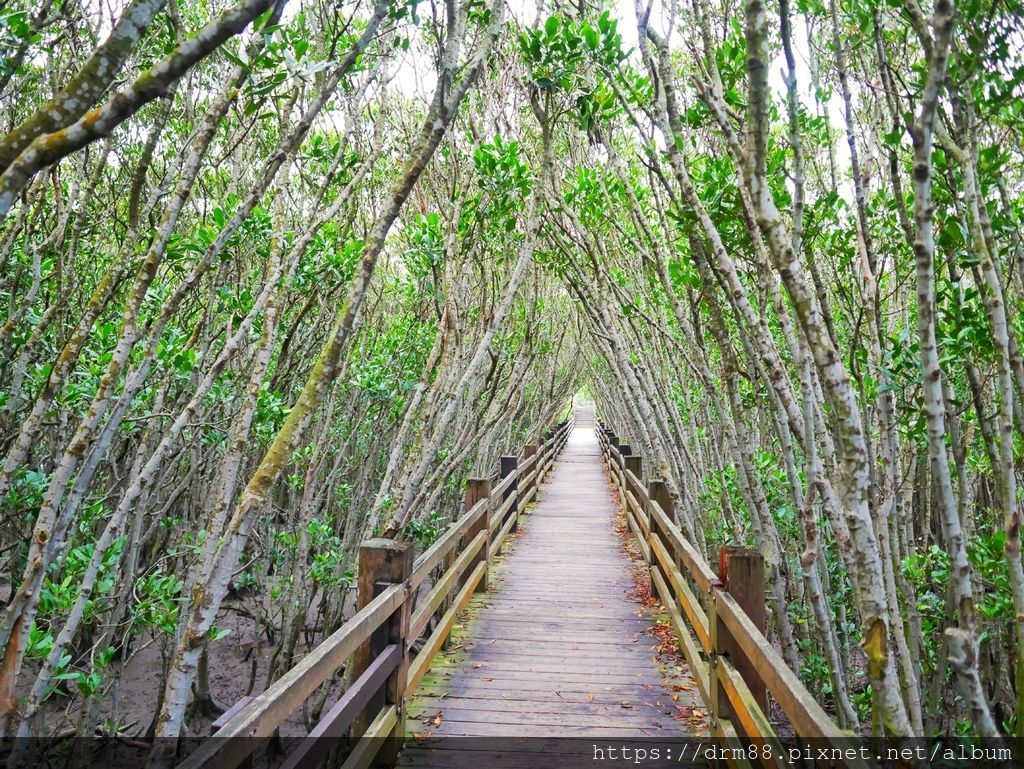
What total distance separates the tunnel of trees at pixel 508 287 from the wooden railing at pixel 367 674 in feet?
1.78

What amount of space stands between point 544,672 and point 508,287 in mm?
2730

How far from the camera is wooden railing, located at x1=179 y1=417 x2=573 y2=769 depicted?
1.66 meters

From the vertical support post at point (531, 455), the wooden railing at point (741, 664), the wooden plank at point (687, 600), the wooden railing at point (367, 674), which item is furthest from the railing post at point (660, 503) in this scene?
the vertical support post at point (531, 455)

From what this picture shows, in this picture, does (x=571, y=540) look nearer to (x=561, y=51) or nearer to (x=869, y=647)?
(x=561, y=51)

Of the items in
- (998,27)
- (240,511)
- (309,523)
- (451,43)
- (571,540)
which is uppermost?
(451,43)

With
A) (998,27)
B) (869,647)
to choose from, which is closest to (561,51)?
(998,27)

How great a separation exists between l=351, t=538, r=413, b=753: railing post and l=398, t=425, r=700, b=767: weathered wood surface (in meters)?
0.18

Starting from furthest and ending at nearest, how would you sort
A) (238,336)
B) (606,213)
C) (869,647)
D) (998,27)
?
(606,213) < (238,336) < (998,27) < (869,647)

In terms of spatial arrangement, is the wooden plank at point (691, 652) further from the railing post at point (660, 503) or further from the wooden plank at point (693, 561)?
the railing post at point (660, 503)

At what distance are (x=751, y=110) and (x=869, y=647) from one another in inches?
60.2

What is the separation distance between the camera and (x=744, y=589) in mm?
2775

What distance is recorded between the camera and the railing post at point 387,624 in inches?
114

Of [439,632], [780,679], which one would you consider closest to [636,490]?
[439,632]

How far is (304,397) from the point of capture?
93.7 inches
